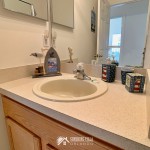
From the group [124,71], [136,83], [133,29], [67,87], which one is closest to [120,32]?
[133,29]

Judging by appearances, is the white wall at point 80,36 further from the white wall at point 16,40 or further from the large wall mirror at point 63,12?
the white wall at point 16,40

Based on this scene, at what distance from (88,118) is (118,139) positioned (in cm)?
12

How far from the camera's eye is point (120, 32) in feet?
2.81

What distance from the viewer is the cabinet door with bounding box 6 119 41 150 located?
0.68 meters

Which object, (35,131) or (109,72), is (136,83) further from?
(35,131)

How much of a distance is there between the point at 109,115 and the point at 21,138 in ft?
2.09

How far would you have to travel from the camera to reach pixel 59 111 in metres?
0.50

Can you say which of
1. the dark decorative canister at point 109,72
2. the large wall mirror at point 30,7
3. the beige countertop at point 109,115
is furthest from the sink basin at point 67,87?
the large wall mirror at point 30,7

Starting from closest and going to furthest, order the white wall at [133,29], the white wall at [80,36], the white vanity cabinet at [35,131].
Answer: the white vanity cabinet at [35,131], the white wall at [133,29], the white wall at [80,36]

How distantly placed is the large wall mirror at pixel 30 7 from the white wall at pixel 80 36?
17cm

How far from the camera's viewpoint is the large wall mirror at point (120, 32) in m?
0.79

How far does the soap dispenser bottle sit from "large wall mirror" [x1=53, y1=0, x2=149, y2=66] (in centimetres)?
28

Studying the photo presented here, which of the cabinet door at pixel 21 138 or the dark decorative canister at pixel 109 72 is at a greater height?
the dark decorative canister at pixel 109 72

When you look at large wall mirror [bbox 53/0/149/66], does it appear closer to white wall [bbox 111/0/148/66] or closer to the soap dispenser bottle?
white wall [bbox 111/0/148/66]
